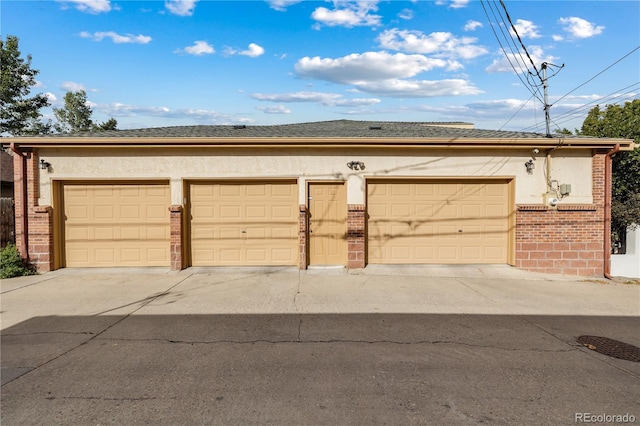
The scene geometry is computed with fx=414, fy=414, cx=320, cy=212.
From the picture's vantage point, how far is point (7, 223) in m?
10.5

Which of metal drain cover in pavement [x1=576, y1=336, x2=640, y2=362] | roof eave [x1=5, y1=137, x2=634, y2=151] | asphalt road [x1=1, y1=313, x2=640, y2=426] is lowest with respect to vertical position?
metal drain cover in pavement [x1=576, y1=336, x2=640, y2=362]

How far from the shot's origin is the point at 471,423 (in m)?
3.47

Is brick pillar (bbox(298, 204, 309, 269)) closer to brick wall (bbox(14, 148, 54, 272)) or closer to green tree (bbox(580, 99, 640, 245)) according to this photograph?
brick wall (bbox(14, 148, 54, 272))

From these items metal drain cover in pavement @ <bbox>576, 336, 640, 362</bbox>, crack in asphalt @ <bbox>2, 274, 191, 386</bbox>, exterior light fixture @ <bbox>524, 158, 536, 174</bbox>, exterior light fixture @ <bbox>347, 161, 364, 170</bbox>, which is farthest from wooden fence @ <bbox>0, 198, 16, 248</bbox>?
exterior light fixture @ <bbox>524, 158, 536, 174</bbox>

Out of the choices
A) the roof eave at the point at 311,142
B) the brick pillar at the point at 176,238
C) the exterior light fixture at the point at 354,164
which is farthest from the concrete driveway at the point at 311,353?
the roof eave at the point at 311,142

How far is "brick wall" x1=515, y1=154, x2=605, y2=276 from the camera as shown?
10164 mm

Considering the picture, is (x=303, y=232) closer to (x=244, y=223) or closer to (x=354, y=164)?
(x=244, y=223)

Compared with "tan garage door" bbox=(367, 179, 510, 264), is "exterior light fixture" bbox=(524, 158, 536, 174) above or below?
above

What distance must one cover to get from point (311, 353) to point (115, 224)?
23.8 ft

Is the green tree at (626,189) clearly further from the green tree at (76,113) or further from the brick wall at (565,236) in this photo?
the green tree at (76,113)

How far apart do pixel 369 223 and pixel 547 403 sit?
6741 mm

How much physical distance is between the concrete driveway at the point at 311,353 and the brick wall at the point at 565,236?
139 cm

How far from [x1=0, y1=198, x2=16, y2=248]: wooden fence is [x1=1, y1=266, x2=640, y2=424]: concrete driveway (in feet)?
7.87

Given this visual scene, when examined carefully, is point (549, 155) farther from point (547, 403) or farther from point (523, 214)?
point (547, 403)
